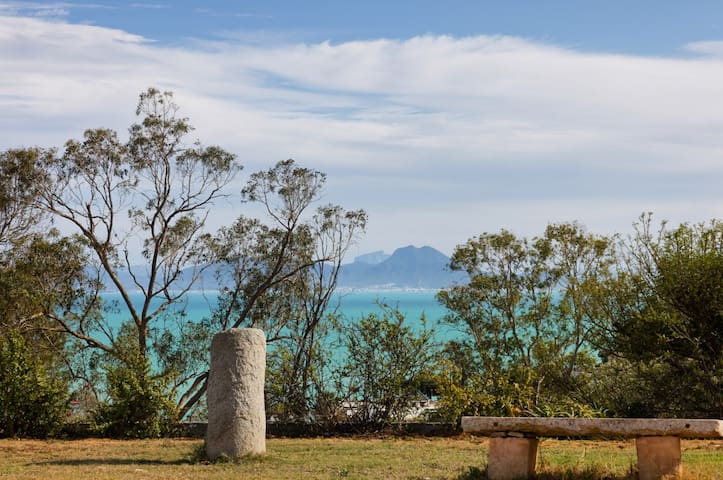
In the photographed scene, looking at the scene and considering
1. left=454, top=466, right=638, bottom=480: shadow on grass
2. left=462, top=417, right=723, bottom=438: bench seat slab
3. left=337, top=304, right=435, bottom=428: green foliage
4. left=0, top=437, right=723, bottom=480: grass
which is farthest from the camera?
left=337, top=304, right=435, bottom=428: green foliage

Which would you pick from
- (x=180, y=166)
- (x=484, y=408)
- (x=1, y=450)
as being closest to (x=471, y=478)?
(x=484, y=408)

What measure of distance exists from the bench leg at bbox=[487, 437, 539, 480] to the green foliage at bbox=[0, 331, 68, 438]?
27.9 feet

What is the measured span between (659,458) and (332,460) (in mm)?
4264

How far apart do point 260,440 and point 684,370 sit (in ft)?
29.2

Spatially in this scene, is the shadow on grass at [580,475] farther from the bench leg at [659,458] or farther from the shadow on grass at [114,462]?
the shadow on grass at [114,462]

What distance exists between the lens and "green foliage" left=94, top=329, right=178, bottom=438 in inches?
571

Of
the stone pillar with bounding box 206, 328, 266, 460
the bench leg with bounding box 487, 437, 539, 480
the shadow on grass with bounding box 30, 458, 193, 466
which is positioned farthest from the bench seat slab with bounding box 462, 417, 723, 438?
the shadow on grass with bounding box 30, 458, 193, 466

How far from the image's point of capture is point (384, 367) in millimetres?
15344

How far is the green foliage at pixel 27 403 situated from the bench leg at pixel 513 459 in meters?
8.50

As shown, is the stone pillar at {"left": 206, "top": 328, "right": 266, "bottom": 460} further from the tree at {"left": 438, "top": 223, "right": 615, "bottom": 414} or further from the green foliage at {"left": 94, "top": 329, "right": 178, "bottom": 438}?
the tree at {"left": 438, "top": 223, "right": 615, "bottom": 414}

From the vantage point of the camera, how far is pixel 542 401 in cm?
1540

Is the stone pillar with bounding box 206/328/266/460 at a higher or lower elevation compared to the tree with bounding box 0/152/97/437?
lower

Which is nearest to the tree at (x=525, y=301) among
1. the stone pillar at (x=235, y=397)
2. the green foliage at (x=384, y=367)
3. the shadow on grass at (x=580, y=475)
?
the green foliage at (x=384, y=367)

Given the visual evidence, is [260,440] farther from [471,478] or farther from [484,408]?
[484,408]
